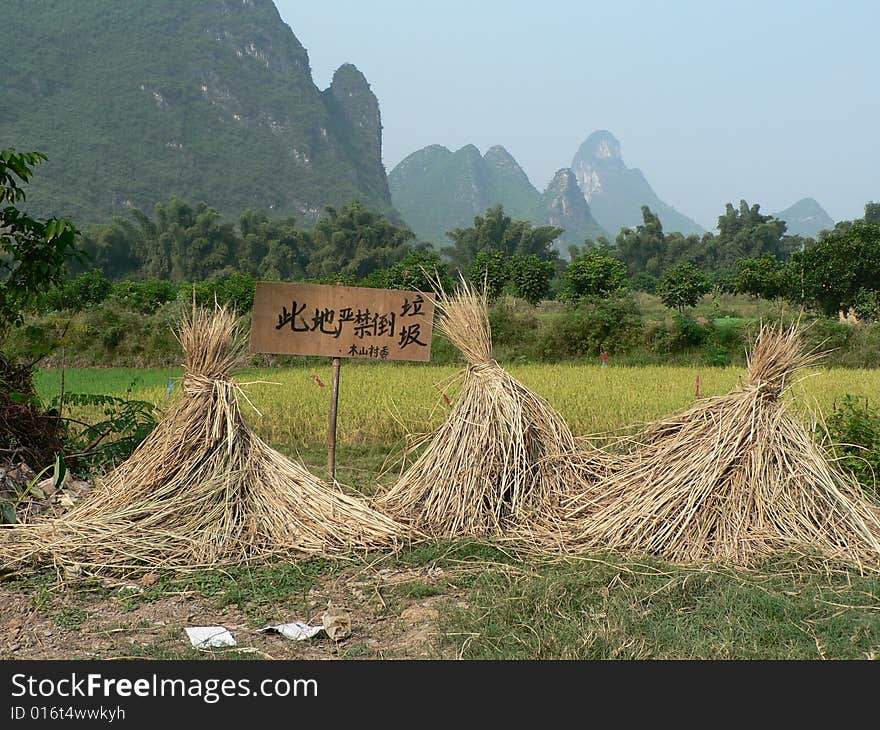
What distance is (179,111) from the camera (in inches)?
3177

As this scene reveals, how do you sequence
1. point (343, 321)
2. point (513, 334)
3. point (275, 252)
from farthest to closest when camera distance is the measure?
point (275, 252) < point (513, 334) < point (343, 321)

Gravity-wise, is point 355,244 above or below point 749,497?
above

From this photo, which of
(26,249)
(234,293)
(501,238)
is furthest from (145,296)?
(501,238)

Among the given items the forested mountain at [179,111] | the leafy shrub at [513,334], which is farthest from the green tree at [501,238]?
the leafy shrub at [513,334]

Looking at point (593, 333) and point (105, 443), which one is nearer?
point (105, 443)

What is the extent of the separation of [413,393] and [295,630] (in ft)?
20.1

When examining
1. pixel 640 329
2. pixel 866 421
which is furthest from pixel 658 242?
pixel 866 421

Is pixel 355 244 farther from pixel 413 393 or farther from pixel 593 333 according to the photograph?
pixel 413 393

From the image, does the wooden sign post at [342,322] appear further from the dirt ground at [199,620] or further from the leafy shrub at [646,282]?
the leafy shrub at [646,282]

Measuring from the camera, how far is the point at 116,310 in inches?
666

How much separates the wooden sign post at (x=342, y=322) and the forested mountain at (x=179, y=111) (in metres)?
55.2

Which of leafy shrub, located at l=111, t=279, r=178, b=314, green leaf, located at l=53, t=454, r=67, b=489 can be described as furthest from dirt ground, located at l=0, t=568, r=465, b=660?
leafy shrub, located at l=111, t=279, r=178, b=314

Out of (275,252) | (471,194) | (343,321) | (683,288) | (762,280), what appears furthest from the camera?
(471,194)

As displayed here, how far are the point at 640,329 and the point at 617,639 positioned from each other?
1263 cm
